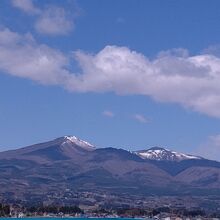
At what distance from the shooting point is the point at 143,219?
187m

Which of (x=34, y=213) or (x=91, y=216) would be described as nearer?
(x=34, y=213)

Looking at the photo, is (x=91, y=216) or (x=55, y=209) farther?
(x=91, y=216)

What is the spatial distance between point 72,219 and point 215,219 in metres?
44.9

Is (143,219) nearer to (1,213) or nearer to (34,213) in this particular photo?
(34,213)

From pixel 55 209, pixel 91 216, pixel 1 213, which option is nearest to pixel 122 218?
pixel 91 216

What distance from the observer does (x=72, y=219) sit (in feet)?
578

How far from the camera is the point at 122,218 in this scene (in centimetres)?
19625

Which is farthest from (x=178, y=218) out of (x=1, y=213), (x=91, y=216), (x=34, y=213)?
(x=1, y=213)

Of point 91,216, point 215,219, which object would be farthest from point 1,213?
point 215,219

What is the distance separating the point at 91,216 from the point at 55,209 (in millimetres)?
17390

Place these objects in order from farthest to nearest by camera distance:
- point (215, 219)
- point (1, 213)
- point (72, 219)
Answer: point (215, 219) → point (72, 219) → point (1, 213)

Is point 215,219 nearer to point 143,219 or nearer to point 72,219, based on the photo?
point 143,219

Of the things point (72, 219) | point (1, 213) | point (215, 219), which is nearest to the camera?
point (1, 213)

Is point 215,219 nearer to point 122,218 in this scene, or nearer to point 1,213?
point 122,218
